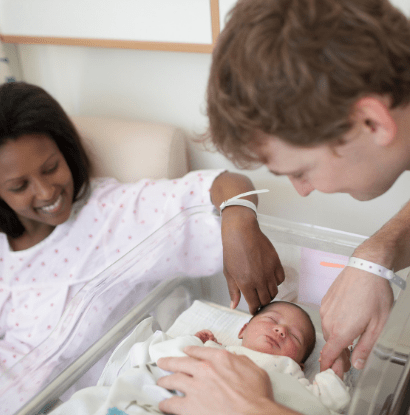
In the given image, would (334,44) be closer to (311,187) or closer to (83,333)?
(311,187)

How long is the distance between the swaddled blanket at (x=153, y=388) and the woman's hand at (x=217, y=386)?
0.19 feet

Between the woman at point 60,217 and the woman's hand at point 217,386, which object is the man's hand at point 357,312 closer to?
the woman's hand at point 217,386

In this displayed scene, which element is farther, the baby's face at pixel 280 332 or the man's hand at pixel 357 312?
the baby's face at pixel 280 332

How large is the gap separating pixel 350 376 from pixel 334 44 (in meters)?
0.61

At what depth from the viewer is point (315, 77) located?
473 millimetres

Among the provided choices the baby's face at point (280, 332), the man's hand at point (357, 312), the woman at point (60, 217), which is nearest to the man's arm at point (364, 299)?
the man's hand at point (357, 312)

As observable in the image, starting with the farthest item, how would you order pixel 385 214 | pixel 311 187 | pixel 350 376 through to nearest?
pixel 385 214 → pixel 350 376 → pixel 311 187

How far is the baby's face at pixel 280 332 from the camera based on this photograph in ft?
2.95

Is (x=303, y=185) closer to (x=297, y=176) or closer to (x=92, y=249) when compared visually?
(x=297, y=176)

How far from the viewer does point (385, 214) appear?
1.27m

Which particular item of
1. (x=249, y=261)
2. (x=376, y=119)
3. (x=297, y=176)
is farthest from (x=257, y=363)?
(x=376, y=119)

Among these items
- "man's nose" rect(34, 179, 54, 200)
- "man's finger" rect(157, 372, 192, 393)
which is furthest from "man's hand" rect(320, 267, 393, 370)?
"man's nose" rect(34, 179, 54, 200)

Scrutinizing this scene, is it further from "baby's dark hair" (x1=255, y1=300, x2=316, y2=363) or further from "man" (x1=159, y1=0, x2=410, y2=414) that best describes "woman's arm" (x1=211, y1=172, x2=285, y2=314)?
"man" (x1=159, y1=0, x2=410, y2=414)

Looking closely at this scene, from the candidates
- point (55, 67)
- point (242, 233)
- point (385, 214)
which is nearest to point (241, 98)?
point (242, 233)
